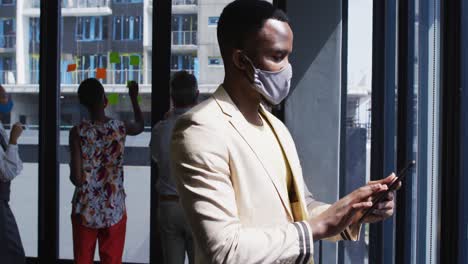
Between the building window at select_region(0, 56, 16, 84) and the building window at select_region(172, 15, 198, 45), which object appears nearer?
the building window at select_region(172, 15, 198, 45)

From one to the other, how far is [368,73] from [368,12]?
34 centimetres

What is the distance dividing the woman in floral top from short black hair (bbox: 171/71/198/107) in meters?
0.39

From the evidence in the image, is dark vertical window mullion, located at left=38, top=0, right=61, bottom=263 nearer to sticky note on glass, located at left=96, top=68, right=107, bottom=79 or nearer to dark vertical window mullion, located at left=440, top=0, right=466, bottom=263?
sticky note on glass, located at left=96, top=68, right=107, bottom=79

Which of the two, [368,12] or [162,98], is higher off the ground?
[368,12]

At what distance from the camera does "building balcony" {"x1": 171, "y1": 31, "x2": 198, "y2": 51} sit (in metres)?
4.75

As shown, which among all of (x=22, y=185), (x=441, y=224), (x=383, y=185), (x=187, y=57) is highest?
(x=187, y=57)

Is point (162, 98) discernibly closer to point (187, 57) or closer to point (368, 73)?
point (187, 57)

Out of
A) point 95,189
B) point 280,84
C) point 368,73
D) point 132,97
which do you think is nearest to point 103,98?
point 95,189

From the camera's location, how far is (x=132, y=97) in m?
4.70

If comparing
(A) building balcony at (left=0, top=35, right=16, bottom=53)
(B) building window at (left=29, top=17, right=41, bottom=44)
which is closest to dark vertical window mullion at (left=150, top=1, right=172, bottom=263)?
(B) building window at (left=29, top=17, right=41, bottom=44)

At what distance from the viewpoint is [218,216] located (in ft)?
4.20

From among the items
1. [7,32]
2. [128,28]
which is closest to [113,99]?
[128,28]

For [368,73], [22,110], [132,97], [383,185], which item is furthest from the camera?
[22,110]

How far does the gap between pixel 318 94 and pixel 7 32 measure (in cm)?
293
